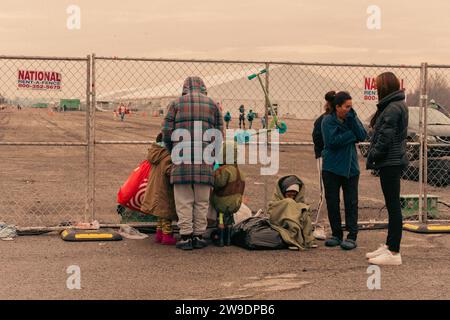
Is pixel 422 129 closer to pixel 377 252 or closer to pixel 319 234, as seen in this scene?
pixel 319 234

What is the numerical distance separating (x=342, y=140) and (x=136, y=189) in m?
2.55

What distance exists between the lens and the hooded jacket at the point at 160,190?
316 inches

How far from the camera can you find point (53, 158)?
21.5 metres

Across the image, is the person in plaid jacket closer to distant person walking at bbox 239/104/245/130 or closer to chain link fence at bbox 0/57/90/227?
chain link fence at bbox 0/57/90/227

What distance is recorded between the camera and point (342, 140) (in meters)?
8.00

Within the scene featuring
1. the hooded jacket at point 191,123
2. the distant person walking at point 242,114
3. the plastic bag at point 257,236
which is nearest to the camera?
the hooded jacket at point 191,123

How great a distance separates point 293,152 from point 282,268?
18.9m

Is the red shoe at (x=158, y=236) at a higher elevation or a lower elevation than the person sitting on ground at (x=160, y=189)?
lower

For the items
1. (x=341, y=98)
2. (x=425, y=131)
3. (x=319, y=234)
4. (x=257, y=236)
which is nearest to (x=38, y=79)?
(x=257, y=236)

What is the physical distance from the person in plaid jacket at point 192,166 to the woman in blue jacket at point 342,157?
1347 mm

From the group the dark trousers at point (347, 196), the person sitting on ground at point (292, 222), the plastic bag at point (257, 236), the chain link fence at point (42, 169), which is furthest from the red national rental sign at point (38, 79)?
the dark trousers at point (347, 196)

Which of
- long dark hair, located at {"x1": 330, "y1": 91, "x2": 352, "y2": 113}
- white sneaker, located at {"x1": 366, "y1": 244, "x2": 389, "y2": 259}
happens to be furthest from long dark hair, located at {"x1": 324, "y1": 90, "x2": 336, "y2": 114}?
white sneaker, located at {"x1": 366, "y1": 244, "x2": 389, "y2": 259}

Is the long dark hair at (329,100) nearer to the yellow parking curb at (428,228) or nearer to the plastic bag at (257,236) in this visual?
the plastic bag at (257,236)

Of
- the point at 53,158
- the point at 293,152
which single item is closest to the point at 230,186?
the point at 53,158
